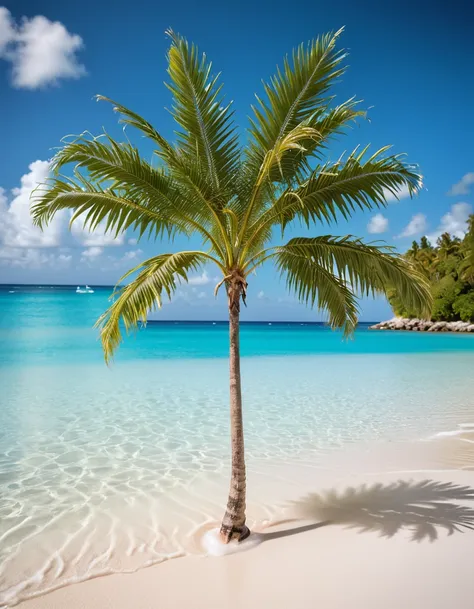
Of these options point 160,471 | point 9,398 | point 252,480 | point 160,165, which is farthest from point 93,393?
point 160,165

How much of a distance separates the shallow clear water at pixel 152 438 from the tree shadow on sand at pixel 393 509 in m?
0.68

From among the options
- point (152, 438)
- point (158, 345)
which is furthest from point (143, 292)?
point (158, 345)

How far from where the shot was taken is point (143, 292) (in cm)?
499

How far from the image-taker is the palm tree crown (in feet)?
16.0

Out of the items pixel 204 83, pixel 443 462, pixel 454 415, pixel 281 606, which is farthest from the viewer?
pixel 454 415

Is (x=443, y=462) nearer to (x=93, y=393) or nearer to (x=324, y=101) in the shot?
(x=324, y=101)

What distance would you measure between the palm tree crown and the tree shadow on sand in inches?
88.6

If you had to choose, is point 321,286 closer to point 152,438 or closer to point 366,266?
point 366,266

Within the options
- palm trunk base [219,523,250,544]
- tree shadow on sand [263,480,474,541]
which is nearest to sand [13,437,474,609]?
tree shadow on sand [263,480,474,541]

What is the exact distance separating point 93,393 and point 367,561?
40.5ft

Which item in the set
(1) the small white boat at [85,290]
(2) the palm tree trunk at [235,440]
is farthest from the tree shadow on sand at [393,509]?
(1) the small white boat at [85,290]

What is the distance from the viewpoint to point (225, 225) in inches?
210

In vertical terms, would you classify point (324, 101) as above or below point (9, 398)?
above

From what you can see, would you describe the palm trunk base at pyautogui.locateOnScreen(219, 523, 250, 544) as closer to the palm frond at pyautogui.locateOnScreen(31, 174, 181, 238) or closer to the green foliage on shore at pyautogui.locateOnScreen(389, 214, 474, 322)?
the palm frond at pyautogui.locateOnScreen(31, 174, 181, 238)
